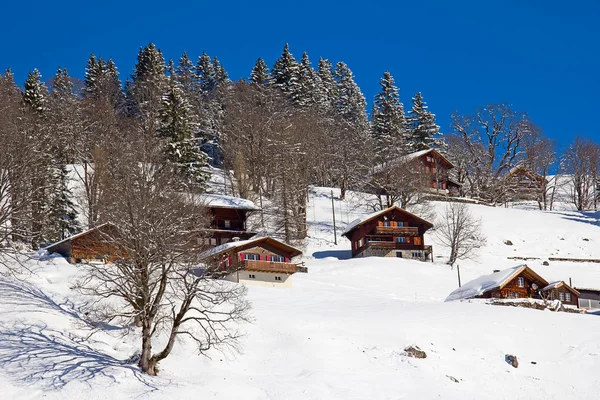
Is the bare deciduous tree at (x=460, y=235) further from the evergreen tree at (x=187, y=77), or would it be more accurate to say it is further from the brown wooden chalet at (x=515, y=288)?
the evergreen tree at (x=187, y=77)

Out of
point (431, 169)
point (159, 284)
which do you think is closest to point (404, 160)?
point (431, 169)

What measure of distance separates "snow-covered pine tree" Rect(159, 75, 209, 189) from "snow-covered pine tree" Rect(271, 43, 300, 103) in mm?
23550

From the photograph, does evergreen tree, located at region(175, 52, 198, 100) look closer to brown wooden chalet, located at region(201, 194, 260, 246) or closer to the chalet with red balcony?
brown wooden chalet, located at region(201, 194, 260, 246)

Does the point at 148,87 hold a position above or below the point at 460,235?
above

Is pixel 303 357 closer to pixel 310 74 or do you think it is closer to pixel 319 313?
pixel 319 313

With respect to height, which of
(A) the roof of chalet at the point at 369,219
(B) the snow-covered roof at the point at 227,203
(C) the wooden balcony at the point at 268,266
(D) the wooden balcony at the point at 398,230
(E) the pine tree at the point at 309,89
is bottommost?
(C) the wooden balcony at the point at 268,266

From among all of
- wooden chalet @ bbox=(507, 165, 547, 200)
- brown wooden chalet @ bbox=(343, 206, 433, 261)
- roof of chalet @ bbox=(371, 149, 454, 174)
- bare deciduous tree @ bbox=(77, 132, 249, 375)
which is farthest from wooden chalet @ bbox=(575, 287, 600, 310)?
wooden chalet @ bbox=(507, 165, 547, 200)

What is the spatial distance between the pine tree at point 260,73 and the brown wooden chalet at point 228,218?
3646cm

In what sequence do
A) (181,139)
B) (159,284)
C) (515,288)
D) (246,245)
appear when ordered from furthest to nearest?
(181,139) < (246,245) < (515,288) < (159,284)

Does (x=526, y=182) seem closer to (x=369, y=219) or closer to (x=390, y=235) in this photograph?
(x=390, y=235)

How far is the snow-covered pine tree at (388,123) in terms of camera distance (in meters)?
89.6

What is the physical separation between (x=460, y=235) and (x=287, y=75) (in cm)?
4482

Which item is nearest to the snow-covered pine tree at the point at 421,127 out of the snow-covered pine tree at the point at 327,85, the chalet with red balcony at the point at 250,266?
the snow-covered pine tree at the point at 327,85

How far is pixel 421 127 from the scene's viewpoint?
9738 centimetres
